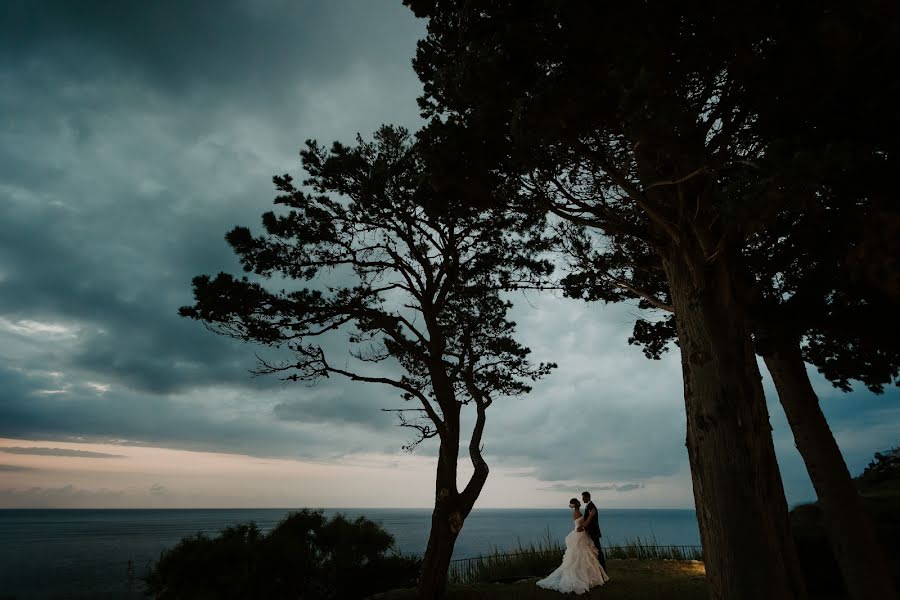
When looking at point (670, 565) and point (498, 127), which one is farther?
point (670, 565)

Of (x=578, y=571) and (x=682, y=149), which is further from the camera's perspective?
(x=578, y=571)

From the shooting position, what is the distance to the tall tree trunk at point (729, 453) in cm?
417

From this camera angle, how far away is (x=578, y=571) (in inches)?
394

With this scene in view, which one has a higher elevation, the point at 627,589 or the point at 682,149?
the point at 682,149

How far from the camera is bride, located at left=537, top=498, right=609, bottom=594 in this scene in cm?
967

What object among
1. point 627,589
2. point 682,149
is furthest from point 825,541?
point 682,149

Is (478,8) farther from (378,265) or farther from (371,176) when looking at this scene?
(378,265)

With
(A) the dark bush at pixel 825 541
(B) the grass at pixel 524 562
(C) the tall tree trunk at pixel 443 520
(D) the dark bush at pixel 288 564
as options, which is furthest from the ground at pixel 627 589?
(B) the grass at pixel 524 562

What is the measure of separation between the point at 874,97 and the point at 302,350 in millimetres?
9270

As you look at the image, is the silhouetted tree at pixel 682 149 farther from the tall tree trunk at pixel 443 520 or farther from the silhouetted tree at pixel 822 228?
the tall tree trunk at pixel 443 520

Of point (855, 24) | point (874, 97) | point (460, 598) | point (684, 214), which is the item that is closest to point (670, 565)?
point (460, 598)

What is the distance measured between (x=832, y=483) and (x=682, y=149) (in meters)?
6.26

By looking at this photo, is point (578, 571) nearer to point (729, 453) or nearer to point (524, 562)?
point (524, 562)

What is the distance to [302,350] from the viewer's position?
9.25 metres
